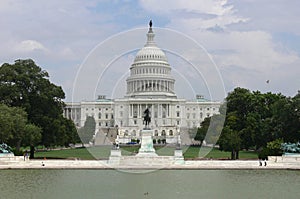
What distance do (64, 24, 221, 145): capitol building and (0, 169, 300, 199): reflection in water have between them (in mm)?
69547

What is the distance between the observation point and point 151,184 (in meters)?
28.9

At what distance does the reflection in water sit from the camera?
24.7m

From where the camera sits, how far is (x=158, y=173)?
117ft

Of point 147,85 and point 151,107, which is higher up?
point 147,85

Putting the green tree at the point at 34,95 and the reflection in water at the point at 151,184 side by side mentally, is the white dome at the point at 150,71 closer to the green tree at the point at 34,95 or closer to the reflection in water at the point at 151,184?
the green tree at the point at 34,95

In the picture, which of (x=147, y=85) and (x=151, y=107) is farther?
(x=151, y=107)

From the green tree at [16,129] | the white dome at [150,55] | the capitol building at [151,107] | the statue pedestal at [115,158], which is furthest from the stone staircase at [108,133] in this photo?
the statue pedestal at [115,158]

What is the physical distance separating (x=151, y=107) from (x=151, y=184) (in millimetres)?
96795

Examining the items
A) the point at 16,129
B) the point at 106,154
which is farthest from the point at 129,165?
the point at 106,154

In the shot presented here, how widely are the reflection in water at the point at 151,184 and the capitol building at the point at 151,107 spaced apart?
2738 inches

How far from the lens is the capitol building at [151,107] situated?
11281 cm

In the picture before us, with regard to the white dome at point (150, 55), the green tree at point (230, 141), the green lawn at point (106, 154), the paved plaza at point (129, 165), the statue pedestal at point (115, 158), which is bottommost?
the paved plaza at point (129, 165)

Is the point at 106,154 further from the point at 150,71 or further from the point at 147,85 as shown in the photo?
the point at 147,85

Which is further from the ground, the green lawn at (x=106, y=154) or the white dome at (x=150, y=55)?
the white dome at (x=150, y=55)
